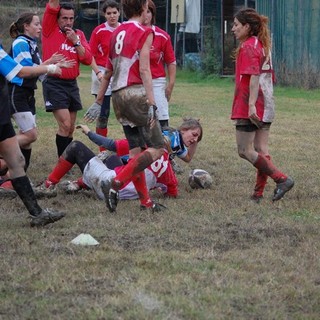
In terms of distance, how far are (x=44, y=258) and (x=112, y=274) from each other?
23.1 inches

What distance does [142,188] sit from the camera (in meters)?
6.99

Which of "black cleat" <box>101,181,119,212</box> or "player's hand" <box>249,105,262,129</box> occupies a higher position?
"player's hand" <box>249,105,262,129</box>

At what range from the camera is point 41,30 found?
8375 mm

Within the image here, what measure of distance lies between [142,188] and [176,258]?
1733 millimetres

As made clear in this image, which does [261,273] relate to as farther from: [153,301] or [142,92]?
[142,92]

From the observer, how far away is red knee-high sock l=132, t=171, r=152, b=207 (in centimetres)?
697

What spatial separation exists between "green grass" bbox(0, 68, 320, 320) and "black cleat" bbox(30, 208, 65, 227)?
7cm

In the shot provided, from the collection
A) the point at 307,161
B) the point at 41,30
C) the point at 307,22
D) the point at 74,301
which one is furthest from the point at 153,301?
the point at 307,22

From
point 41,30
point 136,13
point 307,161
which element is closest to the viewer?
point 136,13

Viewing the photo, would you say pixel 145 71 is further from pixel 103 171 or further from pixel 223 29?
pixel 223 29

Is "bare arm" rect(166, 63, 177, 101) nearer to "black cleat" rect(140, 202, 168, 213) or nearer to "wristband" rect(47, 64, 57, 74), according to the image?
"black cleat" rect(140, 202, 168, 213)

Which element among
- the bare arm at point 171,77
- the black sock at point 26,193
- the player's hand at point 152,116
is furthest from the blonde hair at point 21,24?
the black sock at point 26,193

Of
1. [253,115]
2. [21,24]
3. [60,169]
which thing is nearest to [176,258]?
[253,115]

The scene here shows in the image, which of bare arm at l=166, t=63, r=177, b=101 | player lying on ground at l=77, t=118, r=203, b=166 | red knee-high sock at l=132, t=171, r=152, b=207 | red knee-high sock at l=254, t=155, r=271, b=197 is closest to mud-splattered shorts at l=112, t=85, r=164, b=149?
red knee-high sock at l=132, t=171, r=152, b=207
